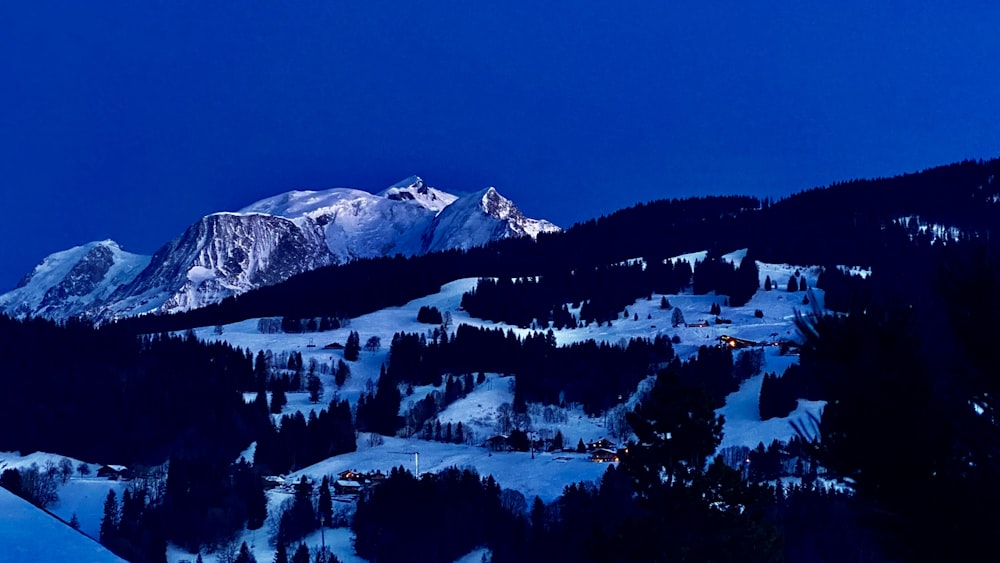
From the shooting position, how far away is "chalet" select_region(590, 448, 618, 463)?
322ft

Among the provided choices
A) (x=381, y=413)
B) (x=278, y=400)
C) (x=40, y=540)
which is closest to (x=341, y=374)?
(x=278, y=400)

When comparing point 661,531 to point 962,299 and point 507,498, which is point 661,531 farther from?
point 507,498

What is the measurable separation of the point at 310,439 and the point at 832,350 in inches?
4446

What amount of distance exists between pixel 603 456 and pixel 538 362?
1680 inches

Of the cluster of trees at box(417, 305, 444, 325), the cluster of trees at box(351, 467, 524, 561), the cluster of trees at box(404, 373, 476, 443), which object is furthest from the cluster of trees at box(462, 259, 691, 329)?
the cluster of trees at box(351, 467, 524, 561)

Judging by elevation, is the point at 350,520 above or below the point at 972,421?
below

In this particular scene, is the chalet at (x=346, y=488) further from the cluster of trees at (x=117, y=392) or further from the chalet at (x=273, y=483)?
the cluster of trees at (x=117, y=392)

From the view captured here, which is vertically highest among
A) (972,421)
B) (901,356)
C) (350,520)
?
(901,356)

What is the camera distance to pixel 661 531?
982 inches

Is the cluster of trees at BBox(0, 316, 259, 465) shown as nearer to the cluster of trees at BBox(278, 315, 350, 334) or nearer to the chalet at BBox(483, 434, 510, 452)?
the cluster of trees at BBox(278, 315, 350, 334)

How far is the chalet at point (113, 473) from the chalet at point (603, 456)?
163ft

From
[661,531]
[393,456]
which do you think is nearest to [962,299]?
[661,531]

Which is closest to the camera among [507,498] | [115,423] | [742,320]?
[507,498]

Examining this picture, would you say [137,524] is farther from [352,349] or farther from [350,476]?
[352,349]
